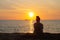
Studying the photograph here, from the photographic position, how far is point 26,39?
993 centimetres

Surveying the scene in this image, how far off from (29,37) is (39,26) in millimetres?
1268

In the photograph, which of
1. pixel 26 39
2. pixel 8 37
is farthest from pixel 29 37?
pixel 8 37

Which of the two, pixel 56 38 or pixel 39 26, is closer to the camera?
pixel 56 38

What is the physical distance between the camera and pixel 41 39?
986cm

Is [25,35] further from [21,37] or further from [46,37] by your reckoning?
[46,37]

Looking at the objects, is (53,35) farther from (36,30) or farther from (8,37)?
(8,37)

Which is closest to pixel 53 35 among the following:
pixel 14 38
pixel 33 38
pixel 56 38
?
pixel 56 38

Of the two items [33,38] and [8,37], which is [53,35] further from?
[8,37]

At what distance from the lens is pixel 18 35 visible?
10.0 metres

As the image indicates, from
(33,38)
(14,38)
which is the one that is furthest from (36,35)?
(14,38)

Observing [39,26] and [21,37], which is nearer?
[21,37]

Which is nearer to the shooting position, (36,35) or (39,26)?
(36,35)

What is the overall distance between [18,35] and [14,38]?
217mm

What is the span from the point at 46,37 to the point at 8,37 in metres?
1.55
